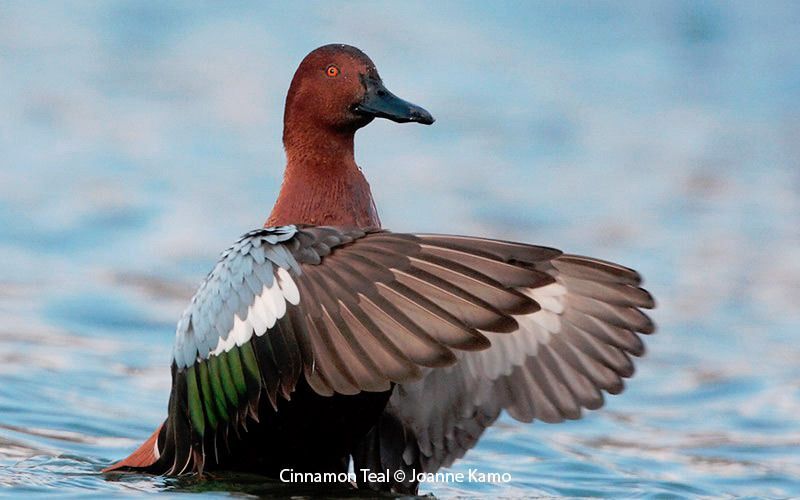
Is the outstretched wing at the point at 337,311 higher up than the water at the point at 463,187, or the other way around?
the water at the point at 463,187

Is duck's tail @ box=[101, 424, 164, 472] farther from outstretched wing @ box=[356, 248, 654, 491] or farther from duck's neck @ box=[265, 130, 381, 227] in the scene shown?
duck's neck @ box=[265, 130, 381, 227]

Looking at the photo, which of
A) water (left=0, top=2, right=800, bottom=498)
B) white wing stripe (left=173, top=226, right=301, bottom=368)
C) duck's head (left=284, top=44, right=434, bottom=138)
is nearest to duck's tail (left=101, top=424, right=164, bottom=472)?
water (left=0, top=2, right=800, bottom=498)

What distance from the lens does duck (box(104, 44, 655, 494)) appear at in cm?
529

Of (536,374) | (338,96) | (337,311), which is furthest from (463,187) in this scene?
(337,311)

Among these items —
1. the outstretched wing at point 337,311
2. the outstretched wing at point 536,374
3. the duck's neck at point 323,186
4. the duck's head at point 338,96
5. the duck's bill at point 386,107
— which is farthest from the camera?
the duck's head at point 338,96

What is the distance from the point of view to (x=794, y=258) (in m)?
12.9

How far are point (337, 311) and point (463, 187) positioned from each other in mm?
9197

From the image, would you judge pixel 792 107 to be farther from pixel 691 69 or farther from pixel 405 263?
pixel 405 263

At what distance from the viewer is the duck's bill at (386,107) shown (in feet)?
21.8

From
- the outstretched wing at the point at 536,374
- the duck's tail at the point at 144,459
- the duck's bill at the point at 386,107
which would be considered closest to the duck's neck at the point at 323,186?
the duck's bill at the point at 386,107

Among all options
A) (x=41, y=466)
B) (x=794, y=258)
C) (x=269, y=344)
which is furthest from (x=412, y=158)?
(x=269, y=344)

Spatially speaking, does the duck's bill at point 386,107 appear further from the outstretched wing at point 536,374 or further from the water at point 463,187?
the water at point 463,187

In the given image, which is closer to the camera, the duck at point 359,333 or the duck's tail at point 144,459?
the duck at point 359,333

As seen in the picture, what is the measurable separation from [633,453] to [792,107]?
863cm
